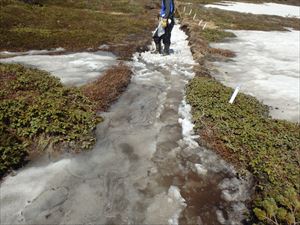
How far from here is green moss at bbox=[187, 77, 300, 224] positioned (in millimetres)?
7719

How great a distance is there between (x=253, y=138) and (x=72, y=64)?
9464mm

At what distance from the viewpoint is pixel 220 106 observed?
37.0 feet

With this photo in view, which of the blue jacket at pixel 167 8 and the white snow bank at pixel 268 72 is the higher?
the blue jacket at pixel 167 8

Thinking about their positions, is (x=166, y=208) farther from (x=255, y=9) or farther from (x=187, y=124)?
(x=255, y=9)

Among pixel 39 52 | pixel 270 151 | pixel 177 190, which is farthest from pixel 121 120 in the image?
pixel 39 52

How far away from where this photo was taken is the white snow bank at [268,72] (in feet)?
43.7

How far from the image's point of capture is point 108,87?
480 inches

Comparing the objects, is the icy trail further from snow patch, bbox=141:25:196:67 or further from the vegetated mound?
snow patch, bbox=141:25:196:67

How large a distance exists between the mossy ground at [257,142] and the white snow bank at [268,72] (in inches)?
52.0

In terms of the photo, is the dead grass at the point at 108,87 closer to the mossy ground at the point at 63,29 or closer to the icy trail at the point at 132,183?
the icy trail at the point at 132,183

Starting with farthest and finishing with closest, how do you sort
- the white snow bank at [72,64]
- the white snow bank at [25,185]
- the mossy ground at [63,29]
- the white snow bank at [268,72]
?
the mossy ground at [63,29]
the white snow bank at [268,72]
the white snow bank at [72,64]
the white snow bank at [25,185]

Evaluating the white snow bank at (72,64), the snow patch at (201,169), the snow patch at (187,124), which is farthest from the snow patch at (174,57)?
the snow patch at (201,169)

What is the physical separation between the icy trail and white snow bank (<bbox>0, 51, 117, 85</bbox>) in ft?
11.9

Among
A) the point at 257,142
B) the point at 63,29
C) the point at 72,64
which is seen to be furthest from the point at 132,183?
the point at 63,29
